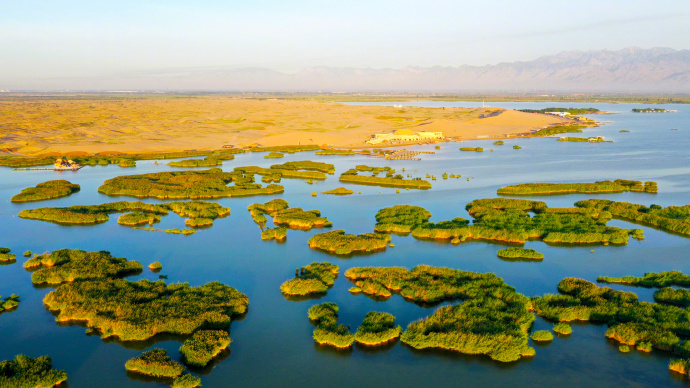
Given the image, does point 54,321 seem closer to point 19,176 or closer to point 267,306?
point 267,306

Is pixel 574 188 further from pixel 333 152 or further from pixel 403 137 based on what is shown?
pixel 403 137

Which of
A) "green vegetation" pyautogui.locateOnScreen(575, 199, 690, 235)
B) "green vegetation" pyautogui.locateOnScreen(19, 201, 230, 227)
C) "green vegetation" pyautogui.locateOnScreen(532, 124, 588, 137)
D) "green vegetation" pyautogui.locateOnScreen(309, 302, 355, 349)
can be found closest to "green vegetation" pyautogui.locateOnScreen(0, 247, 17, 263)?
"green vegetation" pyautogui.locateOnScreen(19, 201, 230, 227)

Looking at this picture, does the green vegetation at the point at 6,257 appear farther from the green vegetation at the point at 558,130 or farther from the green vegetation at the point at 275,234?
the green vegetation at the point at 558,130

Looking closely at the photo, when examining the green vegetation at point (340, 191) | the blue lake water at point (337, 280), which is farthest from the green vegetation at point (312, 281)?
the green vegetation at point (340, 191)

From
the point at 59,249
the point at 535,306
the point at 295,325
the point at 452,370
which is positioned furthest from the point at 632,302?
the point at 59,249

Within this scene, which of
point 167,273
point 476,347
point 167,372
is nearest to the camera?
point 167,372

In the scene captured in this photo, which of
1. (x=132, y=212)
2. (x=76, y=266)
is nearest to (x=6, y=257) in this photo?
(x=76, y=266)
